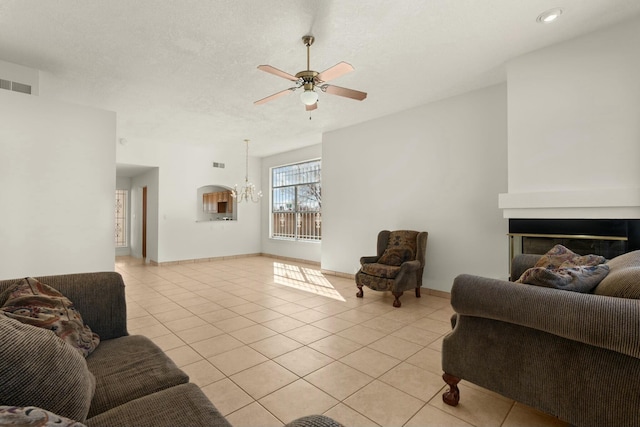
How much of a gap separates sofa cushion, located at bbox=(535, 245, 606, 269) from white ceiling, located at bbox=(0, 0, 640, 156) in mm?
2034

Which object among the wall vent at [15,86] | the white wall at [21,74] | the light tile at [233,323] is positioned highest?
the white wall at [21,74]

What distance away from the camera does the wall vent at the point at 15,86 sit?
348 centimetres

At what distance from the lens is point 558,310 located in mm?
1432

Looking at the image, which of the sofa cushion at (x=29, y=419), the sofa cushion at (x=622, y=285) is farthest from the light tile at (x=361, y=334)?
the sofa cushion at (x=29, y=419)

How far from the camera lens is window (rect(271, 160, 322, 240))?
748cm

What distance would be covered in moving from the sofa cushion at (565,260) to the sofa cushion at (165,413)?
2281 millimetres

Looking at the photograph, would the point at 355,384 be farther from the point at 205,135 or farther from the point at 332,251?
the point at 205,135

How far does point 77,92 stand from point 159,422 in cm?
482

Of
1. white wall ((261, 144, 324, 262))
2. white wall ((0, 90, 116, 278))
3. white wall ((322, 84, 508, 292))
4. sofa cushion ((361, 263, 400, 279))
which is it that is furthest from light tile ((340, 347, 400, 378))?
white wall ((261, 144, 324, 262))

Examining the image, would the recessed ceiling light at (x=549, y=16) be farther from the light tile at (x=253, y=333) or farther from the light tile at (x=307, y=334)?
the light tile at (x=253, y=333)

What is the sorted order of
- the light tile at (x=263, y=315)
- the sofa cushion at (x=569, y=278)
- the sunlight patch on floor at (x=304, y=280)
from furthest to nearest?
1. the sunlight patch on floor at (x=304, y=280)
2. the light tile at (x=263, y=315)
3. the sofa cushion at (x=569, y=278)

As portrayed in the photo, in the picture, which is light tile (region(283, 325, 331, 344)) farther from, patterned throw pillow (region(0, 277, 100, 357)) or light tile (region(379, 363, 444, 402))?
patterned throw pillow (region(0, 277, 100, 357))

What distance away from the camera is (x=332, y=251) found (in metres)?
6.17

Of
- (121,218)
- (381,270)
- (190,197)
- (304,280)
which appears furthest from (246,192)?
(381,270)
